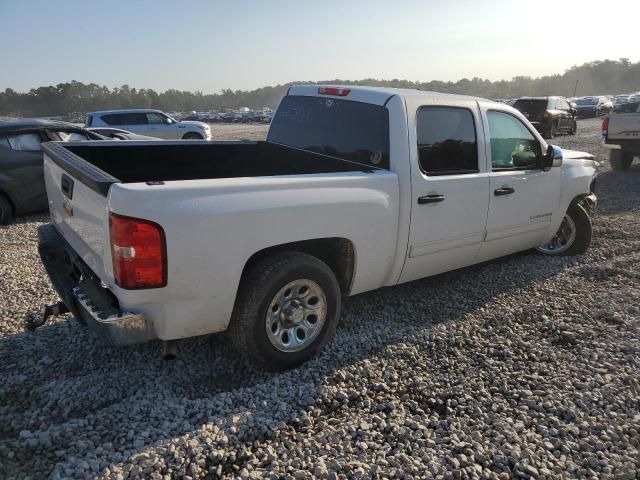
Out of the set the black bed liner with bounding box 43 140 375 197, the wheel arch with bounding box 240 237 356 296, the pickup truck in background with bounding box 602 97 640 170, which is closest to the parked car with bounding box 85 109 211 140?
the pickup truck in background with bounding box 602 97 640 170

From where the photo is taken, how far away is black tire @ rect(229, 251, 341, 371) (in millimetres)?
2998

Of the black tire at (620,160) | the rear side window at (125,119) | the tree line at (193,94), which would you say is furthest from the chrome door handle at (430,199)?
the tree line at (193,94)

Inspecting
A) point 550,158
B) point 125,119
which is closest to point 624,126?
point 550,158

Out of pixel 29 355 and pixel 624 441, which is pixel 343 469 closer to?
pixel 624 441

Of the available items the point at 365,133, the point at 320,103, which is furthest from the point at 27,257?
the point at 365,133

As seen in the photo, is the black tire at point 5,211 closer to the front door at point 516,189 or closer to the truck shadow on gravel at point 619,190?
the front door at point 516,189

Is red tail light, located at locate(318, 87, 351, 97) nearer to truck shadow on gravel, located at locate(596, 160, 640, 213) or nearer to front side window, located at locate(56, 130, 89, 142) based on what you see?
front side window, located at locate(56, 130, 89, 142)

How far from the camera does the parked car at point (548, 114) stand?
21812mm

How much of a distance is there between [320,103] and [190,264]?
2.26 metres

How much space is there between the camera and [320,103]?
4.33m

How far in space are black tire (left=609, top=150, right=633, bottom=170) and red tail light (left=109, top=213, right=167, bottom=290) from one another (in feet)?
43.2

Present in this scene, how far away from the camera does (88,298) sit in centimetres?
287

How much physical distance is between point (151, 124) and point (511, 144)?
16216 mm

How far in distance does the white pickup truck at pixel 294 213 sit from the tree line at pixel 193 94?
3853 inches
